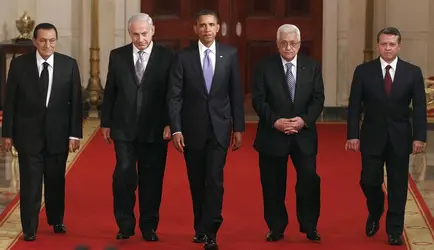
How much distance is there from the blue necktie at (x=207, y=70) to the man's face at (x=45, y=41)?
1.08 metres

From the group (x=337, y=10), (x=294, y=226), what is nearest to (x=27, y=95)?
(x=294, y=226)

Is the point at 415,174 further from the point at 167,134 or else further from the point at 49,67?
the point at 49,67

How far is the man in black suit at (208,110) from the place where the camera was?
795 cm

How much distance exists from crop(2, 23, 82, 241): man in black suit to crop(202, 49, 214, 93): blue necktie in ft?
3.07

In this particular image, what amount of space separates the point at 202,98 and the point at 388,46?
50.6 inches

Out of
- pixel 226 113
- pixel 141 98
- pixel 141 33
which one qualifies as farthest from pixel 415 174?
pixel 141 33

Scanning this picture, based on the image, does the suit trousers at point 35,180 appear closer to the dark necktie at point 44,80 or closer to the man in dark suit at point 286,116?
the dark necktie at point 44,80

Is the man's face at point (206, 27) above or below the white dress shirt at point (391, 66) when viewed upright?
above

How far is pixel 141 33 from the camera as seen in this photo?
26.3 feet

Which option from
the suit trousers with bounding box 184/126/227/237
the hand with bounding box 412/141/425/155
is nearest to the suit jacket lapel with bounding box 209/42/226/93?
the suit trousers with bounding box 184/126/227/237

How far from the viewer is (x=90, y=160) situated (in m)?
11.8

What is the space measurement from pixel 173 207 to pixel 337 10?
5995 mm

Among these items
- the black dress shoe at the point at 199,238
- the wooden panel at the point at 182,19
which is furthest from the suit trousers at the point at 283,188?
the wooden panel at the point at 182,19

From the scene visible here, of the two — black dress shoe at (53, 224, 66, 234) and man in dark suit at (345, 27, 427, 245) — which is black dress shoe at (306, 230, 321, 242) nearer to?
man in dark suit at (345, 27, 427, 245)
